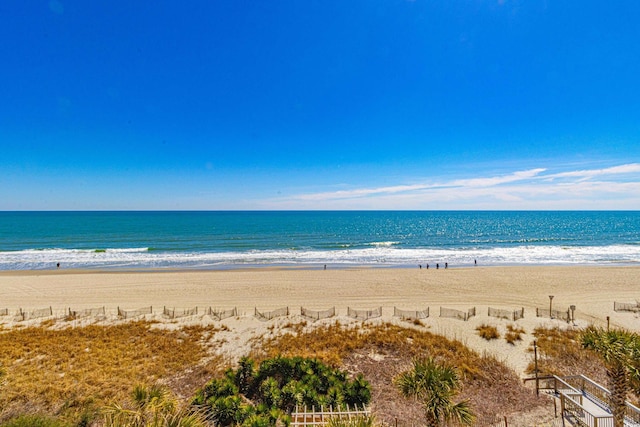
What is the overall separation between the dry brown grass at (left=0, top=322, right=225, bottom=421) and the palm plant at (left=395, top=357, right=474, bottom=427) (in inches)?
365

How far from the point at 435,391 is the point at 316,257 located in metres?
41.6

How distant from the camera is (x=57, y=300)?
2505cm

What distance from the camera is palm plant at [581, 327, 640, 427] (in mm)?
7784

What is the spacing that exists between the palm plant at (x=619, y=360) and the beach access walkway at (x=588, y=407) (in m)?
0.45

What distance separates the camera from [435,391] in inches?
289

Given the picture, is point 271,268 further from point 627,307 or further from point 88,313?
point 627,307

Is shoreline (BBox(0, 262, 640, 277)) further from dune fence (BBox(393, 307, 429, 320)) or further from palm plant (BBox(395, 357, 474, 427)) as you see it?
palm plant (BBox(395, 357, 474, 427))

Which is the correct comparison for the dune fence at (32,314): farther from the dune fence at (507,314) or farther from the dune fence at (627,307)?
the dune fence at (627,307)

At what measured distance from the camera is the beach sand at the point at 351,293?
18500 millimetres

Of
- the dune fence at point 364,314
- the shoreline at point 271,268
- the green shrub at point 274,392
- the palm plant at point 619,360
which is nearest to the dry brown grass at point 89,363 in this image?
the green shrub at point 274,392

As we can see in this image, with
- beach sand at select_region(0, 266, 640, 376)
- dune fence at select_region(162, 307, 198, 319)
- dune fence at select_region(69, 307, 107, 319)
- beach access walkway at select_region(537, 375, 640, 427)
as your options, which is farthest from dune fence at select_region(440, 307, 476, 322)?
dune fence at select_region(69, 307, 107, 319)

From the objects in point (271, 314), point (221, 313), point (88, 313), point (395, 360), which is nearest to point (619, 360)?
point (395, 360)

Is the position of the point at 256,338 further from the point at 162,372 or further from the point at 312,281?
the point at 312,281

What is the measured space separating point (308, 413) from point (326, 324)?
1000 cm
